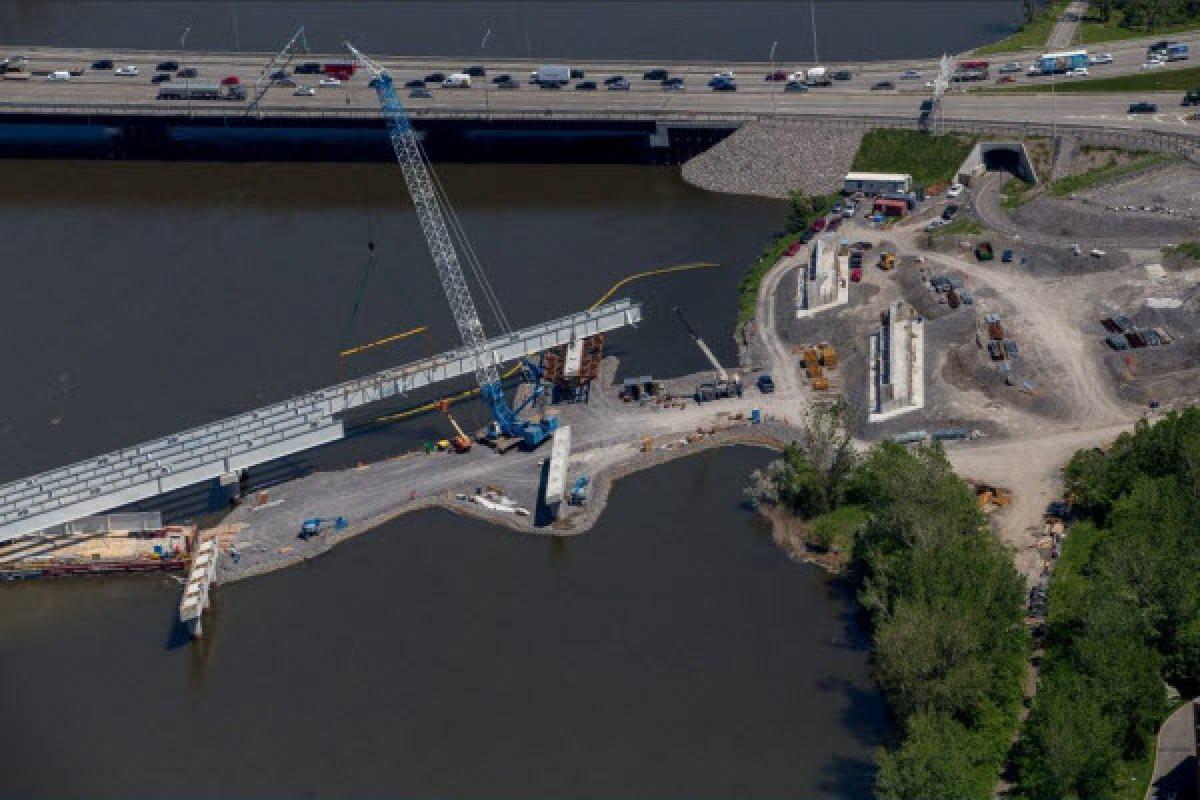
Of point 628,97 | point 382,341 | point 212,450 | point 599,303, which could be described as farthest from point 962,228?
point 212,450

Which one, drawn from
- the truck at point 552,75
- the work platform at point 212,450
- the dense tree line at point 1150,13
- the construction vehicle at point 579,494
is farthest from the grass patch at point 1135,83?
the construction vehicle at point 579,494

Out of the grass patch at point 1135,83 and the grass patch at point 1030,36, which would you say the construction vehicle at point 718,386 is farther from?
the grass patch at point 1030,36

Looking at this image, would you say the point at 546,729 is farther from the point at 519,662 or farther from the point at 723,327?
the point at 723,327

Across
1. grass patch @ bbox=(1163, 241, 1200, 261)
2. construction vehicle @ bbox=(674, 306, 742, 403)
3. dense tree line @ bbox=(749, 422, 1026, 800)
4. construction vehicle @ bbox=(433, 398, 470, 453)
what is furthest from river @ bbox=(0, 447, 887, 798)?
grass patch @ bbox=(1163, 241, 1200, 261)

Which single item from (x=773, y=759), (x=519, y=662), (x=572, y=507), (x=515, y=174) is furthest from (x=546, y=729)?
(x=515, y=174)

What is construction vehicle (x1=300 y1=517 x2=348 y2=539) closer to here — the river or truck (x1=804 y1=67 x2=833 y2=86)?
the river
